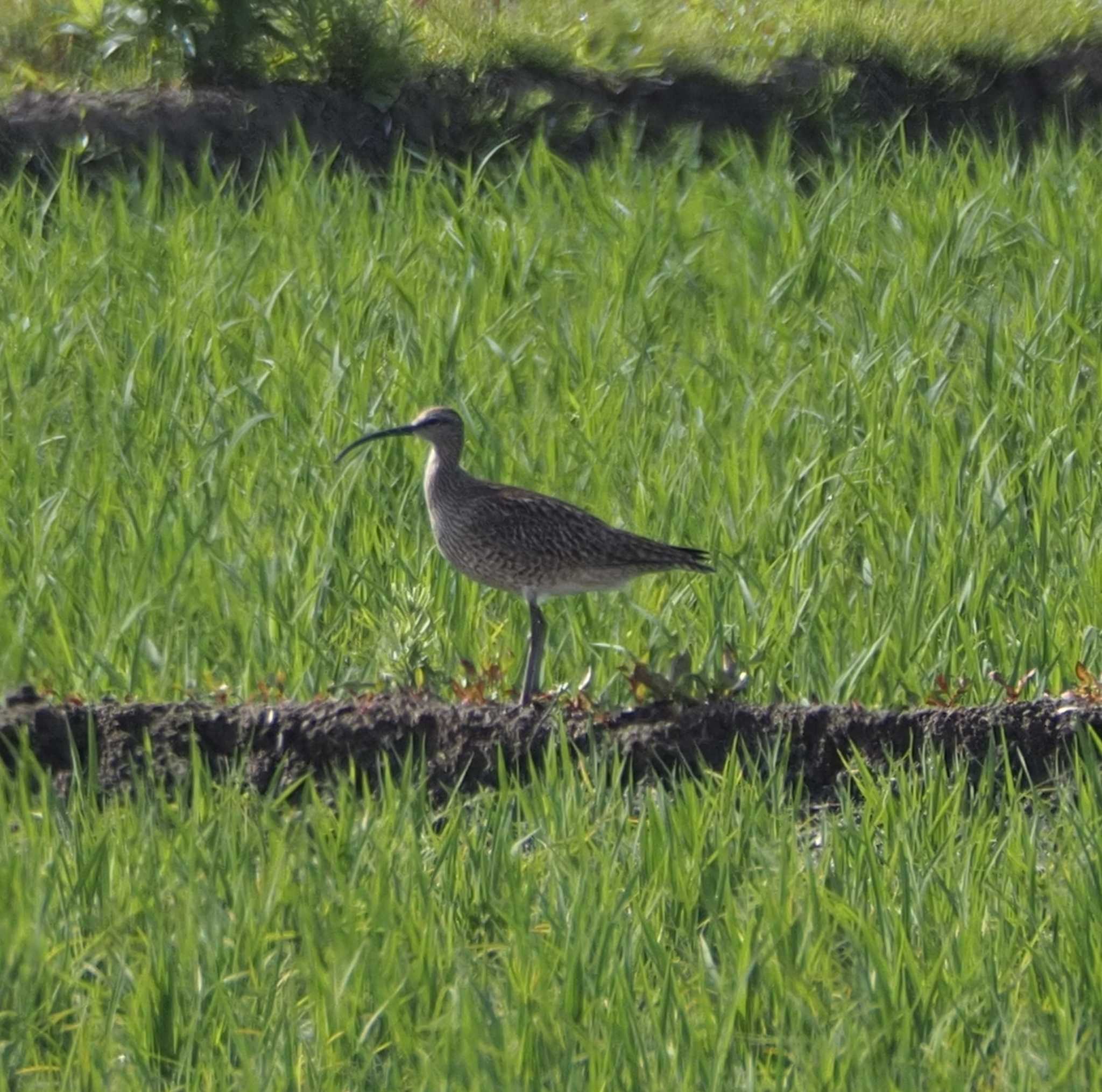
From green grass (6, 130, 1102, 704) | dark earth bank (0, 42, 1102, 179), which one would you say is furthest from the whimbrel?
dark earth bank (0, 42, 1102, 179)

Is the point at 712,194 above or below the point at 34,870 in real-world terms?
above

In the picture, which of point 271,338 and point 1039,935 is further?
point 271,338

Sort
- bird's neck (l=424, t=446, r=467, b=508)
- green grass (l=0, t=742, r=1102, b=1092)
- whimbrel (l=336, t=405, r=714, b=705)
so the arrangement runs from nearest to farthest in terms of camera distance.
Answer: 1. green grass (l=0, t=742, r=1102, b=1092)
2. whimbrel (l=336, t=405, r=714, b=705)
3. bird's neck (l=424, t=446, r=467, b=508)

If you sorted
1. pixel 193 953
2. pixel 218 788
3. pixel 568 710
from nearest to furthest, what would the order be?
pixel 193 953 → pixel 218 788 → pixel 568 710

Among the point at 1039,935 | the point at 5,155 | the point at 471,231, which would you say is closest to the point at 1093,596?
the point at 1039,935

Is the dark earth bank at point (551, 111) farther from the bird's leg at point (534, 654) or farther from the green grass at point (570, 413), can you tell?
the bird's leg at point (534, 654)

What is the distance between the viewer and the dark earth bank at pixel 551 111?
28.1 ft

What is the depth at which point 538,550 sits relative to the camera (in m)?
4.66

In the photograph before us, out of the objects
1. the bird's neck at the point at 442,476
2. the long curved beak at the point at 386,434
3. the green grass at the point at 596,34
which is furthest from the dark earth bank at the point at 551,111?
the bird's neck at the point at 442,476

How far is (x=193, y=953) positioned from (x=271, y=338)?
345 centimetres

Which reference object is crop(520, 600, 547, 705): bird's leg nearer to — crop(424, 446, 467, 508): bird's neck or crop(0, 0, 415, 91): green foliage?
crop(424, 446, 467, 508): bird's neck

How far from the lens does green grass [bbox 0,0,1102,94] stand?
29.1 ft

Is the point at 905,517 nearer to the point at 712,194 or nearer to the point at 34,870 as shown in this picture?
the point at 34,870

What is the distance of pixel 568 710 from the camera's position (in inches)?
179
